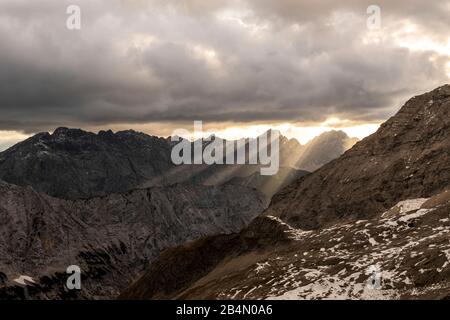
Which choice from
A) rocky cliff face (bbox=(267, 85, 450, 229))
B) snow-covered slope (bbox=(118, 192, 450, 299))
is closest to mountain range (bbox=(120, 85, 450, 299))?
Result: snow-covered slope (bbox=(118, 192, 450, 299))

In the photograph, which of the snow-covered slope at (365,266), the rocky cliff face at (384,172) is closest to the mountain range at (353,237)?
the snow-covered slope at (365,266)

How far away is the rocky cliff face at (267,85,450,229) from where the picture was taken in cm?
12900

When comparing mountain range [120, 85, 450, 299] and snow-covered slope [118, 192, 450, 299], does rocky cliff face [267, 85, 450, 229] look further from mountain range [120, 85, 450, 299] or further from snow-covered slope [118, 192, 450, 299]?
snow-covered slope [118, 192, 450, 299]

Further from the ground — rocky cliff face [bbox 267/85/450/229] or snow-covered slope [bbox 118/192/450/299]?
rocky cliff face [bbox 267/85/450/229]

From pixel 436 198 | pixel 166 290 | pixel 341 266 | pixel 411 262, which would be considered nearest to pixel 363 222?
pixel 436 198

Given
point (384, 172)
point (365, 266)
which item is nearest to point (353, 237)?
point (365, 266)

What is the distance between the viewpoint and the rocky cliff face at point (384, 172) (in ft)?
423

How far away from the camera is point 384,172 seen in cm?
13950

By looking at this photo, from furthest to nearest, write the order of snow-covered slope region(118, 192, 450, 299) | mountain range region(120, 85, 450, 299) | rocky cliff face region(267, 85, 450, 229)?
rocky cliff face region(267, 85, 450, 229)
mountain range region(120, 85, 450, 299)
snow-covered slope region(118, 192, 450, 299)

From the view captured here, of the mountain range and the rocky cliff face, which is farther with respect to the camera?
the rocky cliff face

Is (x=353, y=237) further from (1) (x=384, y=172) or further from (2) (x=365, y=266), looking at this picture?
(1) (x=384, y=172)
